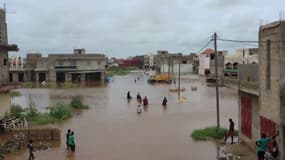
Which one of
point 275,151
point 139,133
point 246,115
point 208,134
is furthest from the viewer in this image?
point 139,133

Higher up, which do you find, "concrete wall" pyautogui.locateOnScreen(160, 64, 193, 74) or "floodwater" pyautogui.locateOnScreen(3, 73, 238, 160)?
"concrete wall" pyautogui.locateOnScreen(160, 64, 193, 74)

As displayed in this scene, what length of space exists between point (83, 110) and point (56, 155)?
18.2m

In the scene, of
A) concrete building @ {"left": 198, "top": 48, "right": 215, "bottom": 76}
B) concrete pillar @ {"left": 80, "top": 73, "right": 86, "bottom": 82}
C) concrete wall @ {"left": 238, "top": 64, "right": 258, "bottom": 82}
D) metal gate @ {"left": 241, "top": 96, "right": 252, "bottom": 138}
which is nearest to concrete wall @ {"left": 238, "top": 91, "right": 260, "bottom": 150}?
metal gate @ {"left": 241, "top": 96, "right": 252, "bottom": 138}

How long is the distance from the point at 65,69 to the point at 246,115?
75891 mm

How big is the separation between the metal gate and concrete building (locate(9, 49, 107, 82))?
74408 mm

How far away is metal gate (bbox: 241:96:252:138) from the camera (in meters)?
19.5

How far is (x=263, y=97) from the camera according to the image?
1481 centimetres

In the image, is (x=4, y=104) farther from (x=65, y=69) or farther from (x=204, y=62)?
(x=204, y=62)

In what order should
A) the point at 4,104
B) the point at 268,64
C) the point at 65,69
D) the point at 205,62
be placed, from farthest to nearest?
1. the point at 205,62
2. the point at 65,69
3. the point at 4,104
4. the point at 268,64

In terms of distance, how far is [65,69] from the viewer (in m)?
92.2

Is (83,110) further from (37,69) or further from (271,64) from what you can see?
(37,69)

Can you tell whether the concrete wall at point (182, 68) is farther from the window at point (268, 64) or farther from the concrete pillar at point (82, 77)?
the window at point (268, 64)

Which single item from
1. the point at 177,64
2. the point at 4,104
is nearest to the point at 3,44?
the point at 4,104

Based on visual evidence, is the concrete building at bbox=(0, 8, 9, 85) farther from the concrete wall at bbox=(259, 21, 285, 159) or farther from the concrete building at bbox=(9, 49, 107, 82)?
the concrete building at bbox=(9, 49, 107, 82)
